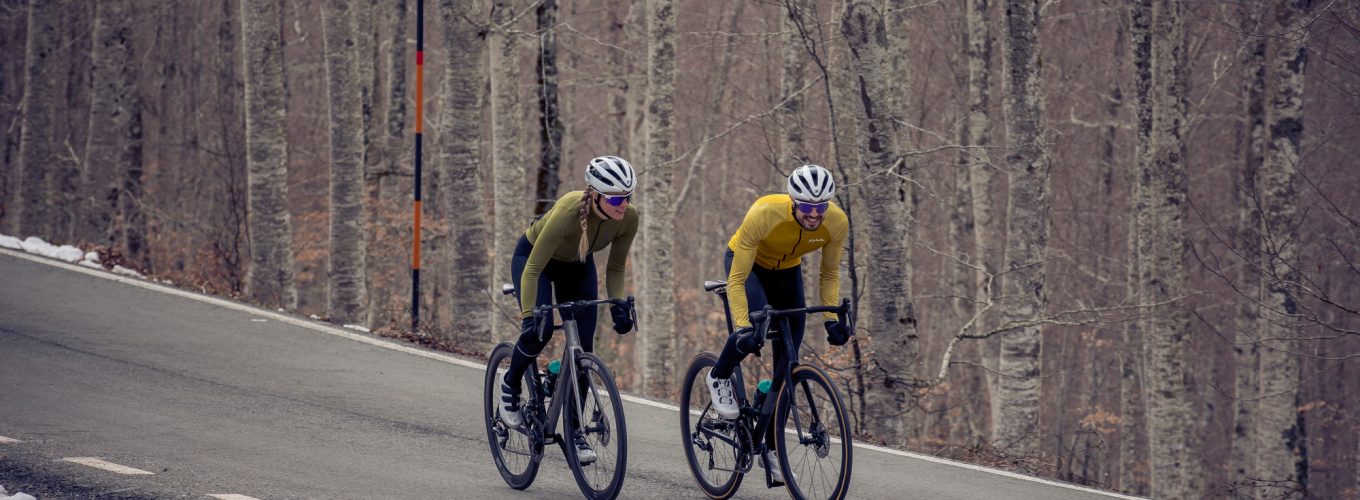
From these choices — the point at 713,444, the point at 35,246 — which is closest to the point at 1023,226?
the point at 713,444

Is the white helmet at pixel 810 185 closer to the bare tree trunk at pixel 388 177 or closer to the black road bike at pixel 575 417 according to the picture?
the black road bike at pixel 575 417

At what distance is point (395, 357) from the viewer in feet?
37.3

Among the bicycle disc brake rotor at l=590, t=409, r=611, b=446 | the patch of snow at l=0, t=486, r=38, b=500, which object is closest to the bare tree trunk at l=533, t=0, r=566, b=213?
the bicycle disc brake rotor at l=590, t=409, r=611, b=446

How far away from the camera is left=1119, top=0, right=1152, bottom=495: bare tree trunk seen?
18.2 meters

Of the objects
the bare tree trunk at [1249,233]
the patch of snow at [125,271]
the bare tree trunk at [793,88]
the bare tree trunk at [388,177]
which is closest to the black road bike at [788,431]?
the bare tree trunk at [793,88]

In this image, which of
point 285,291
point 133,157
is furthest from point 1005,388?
point 133,157

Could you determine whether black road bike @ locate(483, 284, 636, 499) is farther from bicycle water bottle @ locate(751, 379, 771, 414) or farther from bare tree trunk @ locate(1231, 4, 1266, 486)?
bare tree trunk @ locate(1231, 4, 1266, 486)

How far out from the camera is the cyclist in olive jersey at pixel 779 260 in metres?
6.41

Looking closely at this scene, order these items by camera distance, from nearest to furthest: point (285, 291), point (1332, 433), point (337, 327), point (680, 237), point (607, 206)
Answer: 1. point (607, 206)
2. point (337, 327)
3. point (285, 291)
4. point (1332, 433)
5. point (680, 237)

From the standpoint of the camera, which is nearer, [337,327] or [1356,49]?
[337,327]

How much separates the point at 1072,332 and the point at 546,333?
25.9 metres

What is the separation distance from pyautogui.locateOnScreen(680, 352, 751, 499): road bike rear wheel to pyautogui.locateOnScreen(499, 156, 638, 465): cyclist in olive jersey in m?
0.72

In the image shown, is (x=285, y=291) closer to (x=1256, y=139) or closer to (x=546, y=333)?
(x=546, y=333)

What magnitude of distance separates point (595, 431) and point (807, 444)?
3.82 feet
